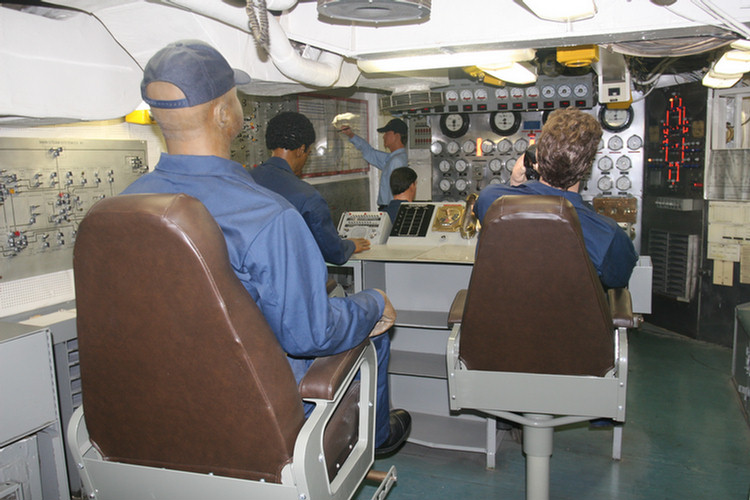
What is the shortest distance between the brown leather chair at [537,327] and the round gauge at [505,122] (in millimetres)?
4352

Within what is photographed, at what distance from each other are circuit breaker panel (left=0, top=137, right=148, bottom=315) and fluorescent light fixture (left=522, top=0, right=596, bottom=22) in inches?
93.4

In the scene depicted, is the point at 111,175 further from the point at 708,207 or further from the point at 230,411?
the point at 708,207

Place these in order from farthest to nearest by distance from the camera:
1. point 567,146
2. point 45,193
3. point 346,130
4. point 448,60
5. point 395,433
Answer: point 346,130, point 45,193, point 448,60, point 395,433, point 567,146

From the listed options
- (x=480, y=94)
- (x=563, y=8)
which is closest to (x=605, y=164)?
(x=480, y=94)

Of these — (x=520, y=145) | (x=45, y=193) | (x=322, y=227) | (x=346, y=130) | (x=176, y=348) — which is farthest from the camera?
(x=520, y=145)

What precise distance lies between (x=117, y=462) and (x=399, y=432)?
1.32 metres

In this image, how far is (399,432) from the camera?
2.48 m

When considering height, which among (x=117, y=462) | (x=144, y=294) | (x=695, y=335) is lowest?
(x=695, y=335)

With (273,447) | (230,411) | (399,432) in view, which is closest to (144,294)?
(230,411)

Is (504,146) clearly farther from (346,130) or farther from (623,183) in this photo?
(346,130)

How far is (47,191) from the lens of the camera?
9.51 ft

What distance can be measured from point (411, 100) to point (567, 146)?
307 centimetres

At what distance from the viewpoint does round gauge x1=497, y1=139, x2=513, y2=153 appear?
6270 millimetres

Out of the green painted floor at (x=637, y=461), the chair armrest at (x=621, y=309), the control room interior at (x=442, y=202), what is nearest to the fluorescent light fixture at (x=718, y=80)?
the control room interior at (x=442, y=202)
